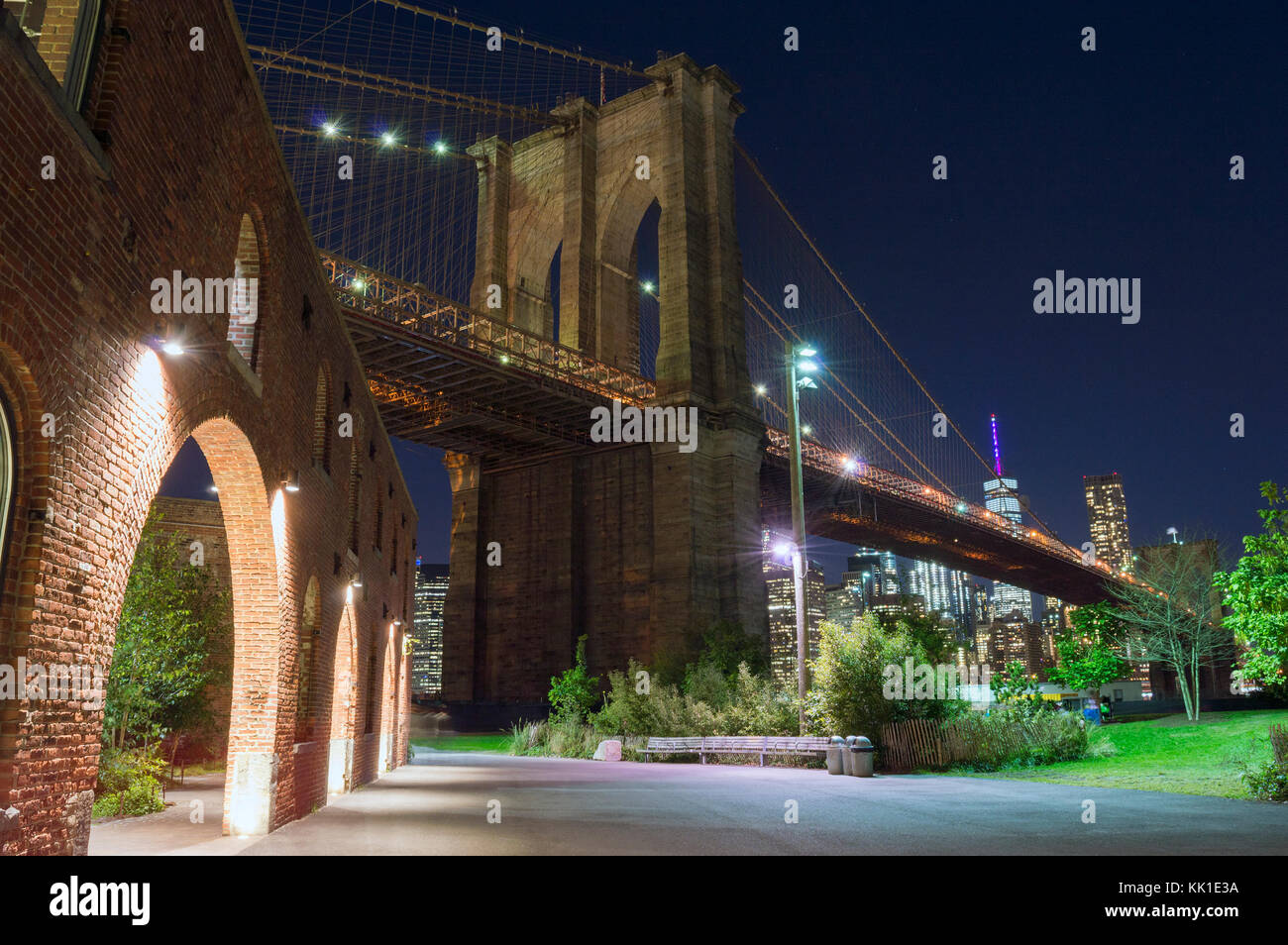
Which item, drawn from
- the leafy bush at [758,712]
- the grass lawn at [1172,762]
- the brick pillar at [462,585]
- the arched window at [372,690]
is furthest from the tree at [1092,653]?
the arched window at [372,690]

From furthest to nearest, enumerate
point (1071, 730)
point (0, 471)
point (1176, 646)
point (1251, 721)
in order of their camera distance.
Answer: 1. point (1176, 646)
2. point (1251, 721)
3. point (1071, 730)
4. point (0, 471)

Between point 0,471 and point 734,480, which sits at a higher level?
point 734,480

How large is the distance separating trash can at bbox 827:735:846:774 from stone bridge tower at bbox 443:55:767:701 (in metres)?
18.4

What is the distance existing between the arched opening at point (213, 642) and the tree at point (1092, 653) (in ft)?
134

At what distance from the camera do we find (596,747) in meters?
30.0

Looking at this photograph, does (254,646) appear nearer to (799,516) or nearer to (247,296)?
(247,296)

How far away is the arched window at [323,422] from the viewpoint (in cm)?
1290

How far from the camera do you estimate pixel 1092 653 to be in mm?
50562

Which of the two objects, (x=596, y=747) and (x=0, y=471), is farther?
(x=596, y=747)

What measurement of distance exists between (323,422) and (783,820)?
26.0 feet

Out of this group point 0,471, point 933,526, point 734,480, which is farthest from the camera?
point 933,526
